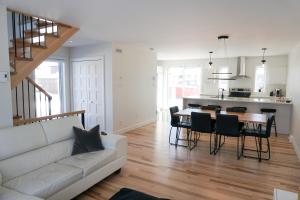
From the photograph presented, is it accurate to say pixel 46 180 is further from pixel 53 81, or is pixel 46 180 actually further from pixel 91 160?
pixel 53 81

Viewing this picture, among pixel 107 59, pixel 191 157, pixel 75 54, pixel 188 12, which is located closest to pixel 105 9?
pixel 188 12

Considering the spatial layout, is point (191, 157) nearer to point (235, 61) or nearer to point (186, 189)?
point (186, 189)

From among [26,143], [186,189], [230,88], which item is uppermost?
[230,88]

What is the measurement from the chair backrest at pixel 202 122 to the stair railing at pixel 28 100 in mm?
3279

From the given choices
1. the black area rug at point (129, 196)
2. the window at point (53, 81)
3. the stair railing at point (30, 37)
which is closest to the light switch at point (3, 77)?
the stair railing at point (30, 37)

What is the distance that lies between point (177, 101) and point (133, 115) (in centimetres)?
443

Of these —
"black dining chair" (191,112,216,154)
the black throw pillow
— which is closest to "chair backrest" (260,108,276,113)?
"black dining chair" (191,112,216,154)

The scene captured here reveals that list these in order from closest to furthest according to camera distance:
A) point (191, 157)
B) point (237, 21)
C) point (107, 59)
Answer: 1. point (237, 21)
2. point (191, 157)
3. point (107, 59)

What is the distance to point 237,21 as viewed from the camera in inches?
131

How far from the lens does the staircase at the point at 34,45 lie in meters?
3.19

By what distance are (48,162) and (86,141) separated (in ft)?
1.91

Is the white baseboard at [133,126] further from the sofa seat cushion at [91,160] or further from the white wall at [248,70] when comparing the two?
the white wall at [248,70]

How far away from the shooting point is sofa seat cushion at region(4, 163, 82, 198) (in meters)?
2.07

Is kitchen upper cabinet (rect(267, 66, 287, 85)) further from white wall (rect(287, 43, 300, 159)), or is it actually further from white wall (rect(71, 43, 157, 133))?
white wall (rect(71, 43, 157, 133))
